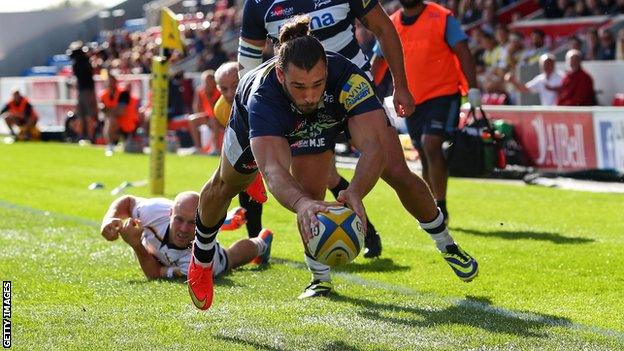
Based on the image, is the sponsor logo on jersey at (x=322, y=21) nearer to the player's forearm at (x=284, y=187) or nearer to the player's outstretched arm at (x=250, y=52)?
the player's outstretched arm at (x=250, y=52)

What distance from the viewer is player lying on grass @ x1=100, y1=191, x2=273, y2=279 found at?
7.85 metres

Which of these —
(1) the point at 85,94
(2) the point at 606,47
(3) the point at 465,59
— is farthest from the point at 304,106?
(1) the point at 85,94

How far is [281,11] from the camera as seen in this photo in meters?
7.88

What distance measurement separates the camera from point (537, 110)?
16.9m

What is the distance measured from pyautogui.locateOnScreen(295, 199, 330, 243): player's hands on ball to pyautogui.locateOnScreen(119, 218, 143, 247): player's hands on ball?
2.42m

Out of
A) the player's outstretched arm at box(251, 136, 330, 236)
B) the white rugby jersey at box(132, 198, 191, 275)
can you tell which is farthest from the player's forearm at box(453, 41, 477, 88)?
the player's outstretched arm at box(251, 136, 330, 236)

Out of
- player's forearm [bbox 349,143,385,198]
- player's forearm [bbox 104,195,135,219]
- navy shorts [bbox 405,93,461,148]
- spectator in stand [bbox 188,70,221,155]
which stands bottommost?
spectator in stand [bbox 188,70,221,155]

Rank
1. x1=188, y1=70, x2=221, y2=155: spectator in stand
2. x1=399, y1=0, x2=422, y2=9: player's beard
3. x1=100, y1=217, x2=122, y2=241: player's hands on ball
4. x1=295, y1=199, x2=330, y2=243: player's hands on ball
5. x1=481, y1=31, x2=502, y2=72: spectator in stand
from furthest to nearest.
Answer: x1=481, y1=31, x2=502, y2=72: spectator in stand
x1=188, y1=70, x2=221, y2=155: spectator in stand
x1=399, y1=0, x2=422, y2=9: player's beard
x1=100, y1=217, x2=122, y2=241: player's hands on ball
x1=295, y1=199, x2=330, y2=243: player's hands on ball

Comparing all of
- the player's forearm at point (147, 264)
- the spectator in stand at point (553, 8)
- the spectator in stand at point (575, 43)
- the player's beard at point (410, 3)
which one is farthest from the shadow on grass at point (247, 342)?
the spectator in stand at point (553, 8)

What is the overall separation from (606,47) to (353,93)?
563 inches

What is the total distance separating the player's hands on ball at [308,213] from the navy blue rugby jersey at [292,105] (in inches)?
18.4

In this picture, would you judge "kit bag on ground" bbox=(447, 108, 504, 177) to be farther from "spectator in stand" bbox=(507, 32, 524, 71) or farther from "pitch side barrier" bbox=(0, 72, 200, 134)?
"pitch side barrier" bbox=(0, 72, 200, 134)

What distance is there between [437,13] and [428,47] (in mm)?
300

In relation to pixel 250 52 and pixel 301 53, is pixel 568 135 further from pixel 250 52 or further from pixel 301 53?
pixel 301 53
